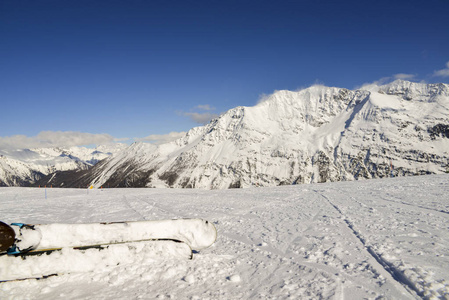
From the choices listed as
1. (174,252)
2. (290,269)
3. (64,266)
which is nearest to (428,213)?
(290,269)

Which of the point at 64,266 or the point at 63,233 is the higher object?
the point at 63,233

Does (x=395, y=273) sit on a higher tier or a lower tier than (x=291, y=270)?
higher

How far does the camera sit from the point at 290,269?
18.3 ft

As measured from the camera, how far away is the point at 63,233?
555cm

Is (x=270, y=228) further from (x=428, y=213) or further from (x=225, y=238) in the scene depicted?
(x=428, y=213)

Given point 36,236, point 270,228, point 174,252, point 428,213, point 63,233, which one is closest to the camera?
point 36,236

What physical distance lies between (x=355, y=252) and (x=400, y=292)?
2025 mm

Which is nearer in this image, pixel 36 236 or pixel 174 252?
pixel 36 236

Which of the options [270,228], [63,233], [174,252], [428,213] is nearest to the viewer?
[63,233]

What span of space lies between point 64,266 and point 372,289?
657 cm

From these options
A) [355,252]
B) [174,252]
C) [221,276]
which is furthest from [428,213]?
[174,252]

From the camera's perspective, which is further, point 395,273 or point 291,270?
point 291,270

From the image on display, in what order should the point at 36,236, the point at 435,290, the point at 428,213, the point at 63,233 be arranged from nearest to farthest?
1. the point at 435,290
2. the point at 36,236
3. the point at 63,233
4. the point at 428,213

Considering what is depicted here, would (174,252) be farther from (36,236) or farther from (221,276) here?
(36,236)
